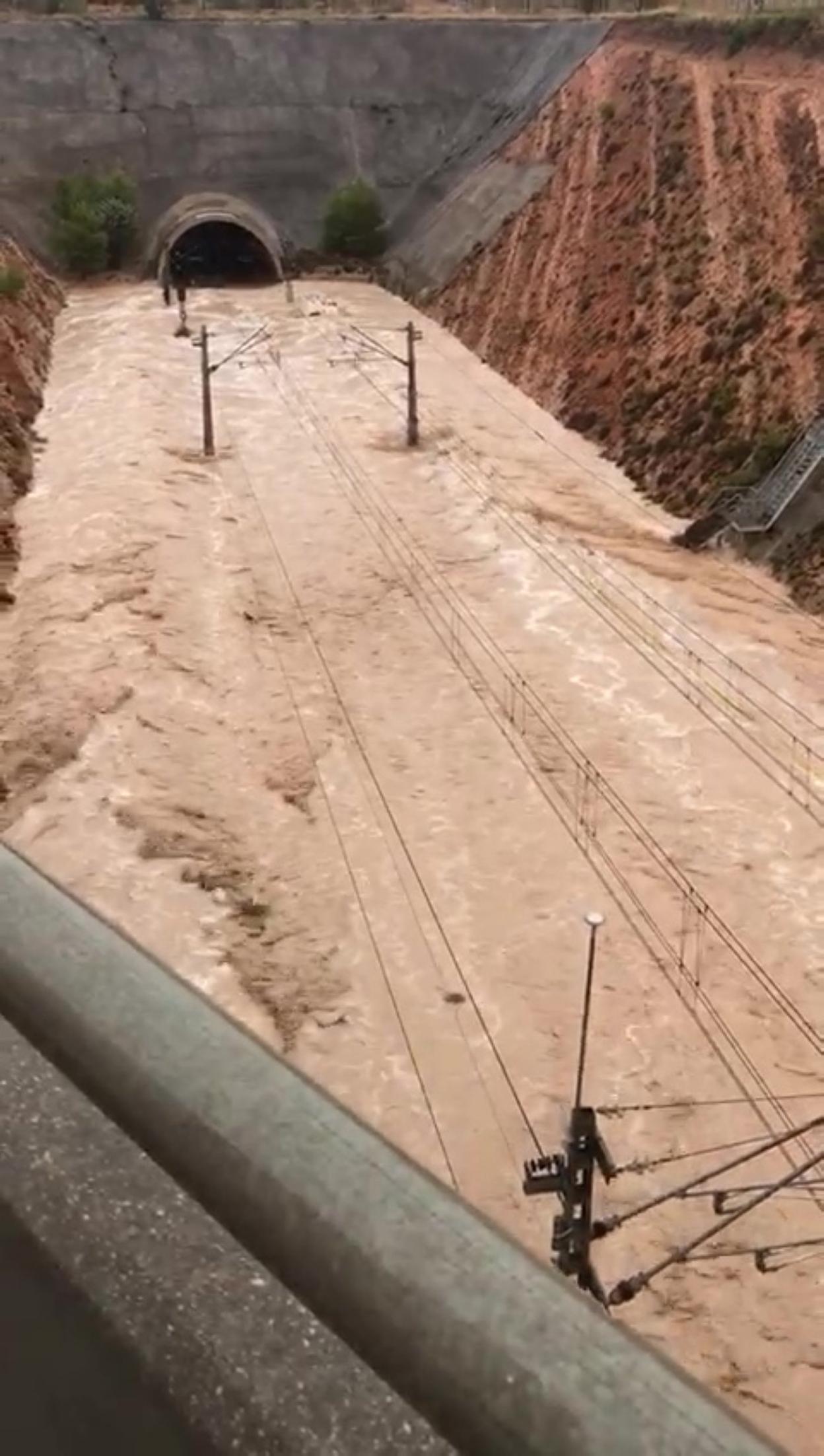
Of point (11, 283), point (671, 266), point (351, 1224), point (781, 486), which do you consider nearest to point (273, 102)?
point (11, 283)

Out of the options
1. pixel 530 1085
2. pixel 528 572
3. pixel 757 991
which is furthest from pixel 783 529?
pixel 530 1085

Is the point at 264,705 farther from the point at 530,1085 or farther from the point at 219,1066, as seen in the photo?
the point at 219,1066

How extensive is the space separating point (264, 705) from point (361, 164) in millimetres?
38385

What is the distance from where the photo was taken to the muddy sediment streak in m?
32.2

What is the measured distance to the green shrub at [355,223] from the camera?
5375cm

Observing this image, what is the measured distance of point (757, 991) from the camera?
54.0 feet

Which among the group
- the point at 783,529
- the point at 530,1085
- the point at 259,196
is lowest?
the point at 530,1085

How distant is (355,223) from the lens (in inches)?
2128

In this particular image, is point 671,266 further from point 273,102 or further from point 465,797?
point 273,102

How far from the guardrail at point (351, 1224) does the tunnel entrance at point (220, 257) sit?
5542 cm

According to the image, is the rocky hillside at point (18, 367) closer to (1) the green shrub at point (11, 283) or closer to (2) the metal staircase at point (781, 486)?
(1) the green shrub at point (11, 283)

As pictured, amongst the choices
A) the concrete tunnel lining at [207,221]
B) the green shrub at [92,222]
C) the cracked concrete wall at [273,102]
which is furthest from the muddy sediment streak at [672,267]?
the green shrub at [92,222]

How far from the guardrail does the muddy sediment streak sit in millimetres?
25044

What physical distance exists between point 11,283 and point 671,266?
18.2m
